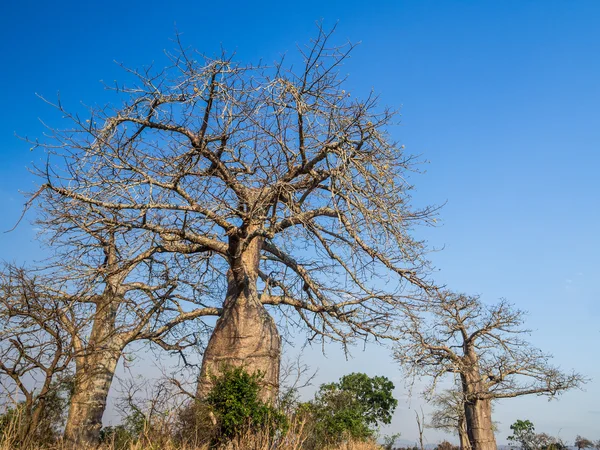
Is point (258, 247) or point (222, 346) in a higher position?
point (258, 247)

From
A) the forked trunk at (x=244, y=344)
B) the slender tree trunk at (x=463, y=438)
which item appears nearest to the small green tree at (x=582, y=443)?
the slender tree trunk at (x=463, y=438)

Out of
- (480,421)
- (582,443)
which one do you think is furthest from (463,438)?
(582,443)

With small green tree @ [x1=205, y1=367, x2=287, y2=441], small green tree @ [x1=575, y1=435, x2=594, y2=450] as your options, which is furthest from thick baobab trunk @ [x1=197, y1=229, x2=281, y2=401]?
small green tree @ [x1=575, y1=435, x2=594, y2=450]

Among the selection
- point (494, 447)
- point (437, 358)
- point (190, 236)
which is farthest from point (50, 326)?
point (494, 447)

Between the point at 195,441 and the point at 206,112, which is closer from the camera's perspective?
the point at 195,441

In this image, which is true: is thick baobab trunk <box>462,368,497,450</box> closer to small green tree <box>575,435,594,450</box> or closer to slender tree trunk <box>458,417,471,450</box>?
slender tree trunk <box>458,417,471,450</box>

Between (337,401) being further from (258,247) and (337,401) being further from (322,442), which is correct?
(258,247)

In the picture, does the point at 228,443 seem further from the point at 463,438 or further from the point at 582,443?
the point at 582,443

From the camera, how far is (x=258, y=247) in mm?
7684

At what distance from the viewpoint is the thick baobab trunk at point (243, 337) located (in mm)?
6594

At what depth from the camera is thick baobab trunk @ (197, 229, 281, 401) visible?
6594 millimetres

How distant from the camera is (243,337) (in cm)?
673

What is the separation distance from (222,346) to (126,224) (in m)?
2.29

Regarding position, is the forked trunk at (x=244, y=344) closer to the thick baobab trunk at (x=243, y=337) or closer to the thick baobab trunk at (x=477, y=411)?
the thick baobab trunk at (x=243, y=337)
